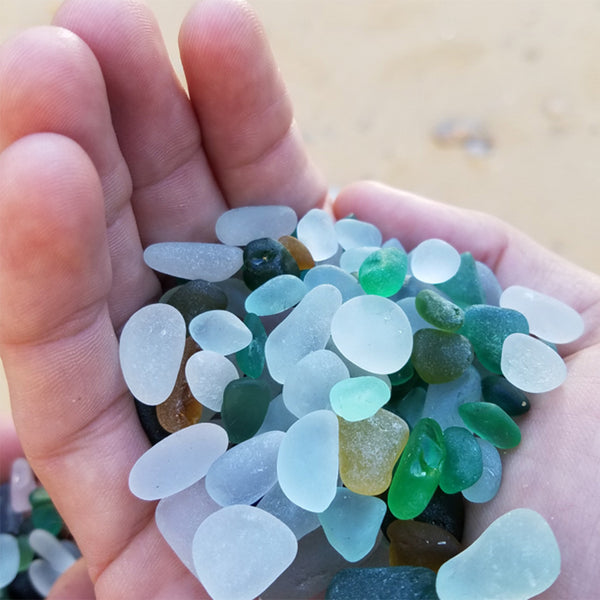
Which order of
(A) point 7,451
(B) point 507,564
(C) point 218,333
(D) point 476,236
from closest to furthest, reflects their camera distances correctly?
1. (B) point 507,564
2. (C) point 218,333
3. (D) point 476,236
4. (A) point 7,451

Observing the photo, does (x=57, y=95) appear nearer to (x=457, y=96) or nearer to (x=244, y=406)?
(x=244, y=406)

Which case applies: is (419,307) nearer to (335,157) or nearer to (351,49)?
(335,157)

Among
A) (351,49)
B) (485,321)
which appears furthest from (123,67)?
(351,49)

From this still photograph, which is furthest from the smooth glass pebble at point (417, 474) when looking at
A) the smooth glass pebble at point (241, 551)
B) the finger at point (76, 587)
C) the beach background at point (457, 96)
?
the beach background at point (457, 96)

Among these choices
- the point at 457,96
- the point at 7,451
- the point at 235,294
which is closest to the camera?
the point at 235,294

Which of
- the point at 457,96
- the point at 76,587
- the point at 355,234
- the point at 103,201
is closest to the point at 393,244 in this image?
the point at 355,234

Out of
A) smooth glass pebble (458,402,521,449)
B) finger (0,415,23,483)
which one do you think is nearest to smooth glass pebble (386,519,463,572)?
smooth glass pebble (458,402,521,449)

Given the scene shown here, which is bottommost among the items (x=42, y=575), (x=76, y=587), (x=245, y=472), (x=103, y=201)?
(x=42, y=575)
